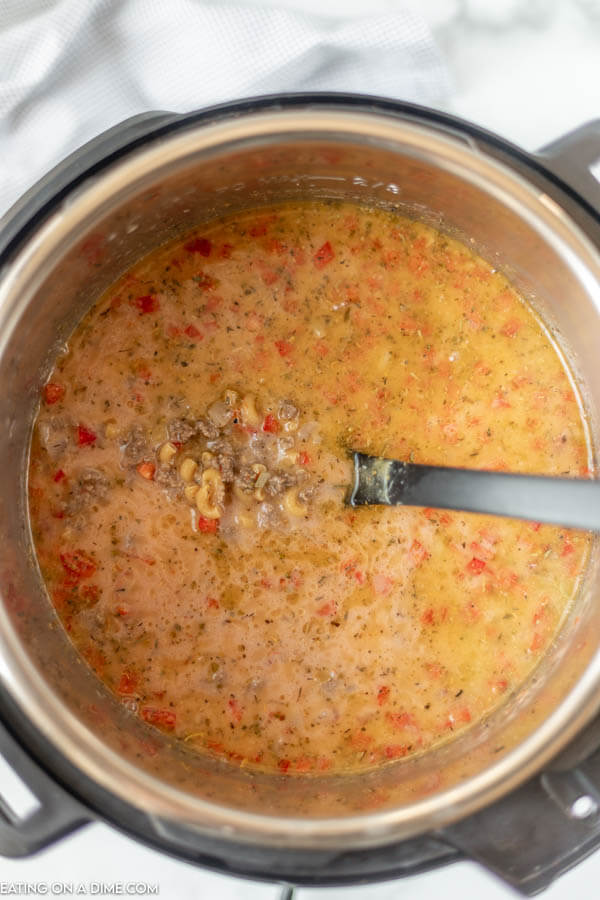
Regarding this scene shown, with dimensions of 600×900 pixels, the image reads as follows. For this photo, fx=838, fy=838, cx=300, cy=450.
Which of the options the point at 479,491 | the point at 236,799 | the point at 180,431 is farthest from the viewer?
the point at 180,431

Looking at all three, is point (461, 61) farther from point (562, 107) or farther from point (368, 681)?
point (368, 681)

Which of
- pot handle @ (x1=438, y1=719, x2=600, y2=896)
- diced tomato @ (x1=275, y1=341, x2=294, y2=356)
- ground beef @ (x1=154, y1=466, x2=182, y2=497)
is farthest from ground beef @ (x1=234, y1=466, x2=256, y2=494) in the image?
pot handle @ (x1=438, y1=719, x2=600, y2=896)

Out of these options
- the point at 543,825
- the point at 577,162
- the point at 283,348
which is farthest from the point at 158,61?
the point at 543,825

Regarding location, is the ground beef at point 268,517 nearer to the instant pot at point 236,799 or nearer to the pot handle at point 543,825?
the instant pot at point 236,799

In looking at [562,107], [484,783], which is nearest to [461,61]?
[562,107]

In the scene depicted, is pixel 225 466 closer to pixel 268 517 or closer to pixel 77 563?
pixel 268 517

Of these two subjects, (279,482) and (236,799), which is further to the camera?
(279,482)
